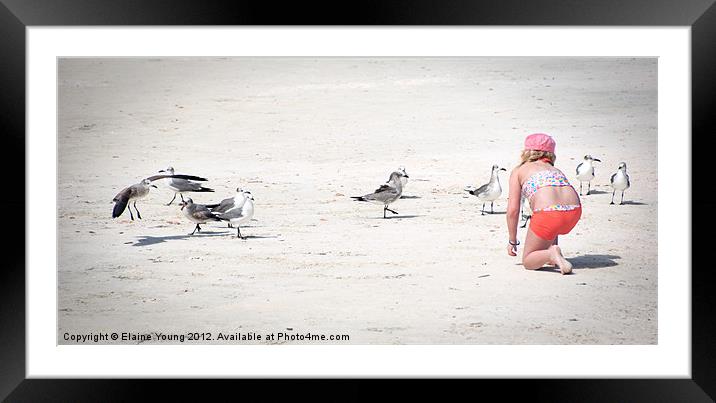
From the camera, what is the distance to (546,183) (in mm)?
9281

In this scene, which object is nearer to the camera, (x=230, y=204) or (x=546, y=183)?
(x=546, y=183)

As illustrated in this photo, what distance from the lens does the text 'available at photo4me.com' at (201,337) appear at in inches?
357

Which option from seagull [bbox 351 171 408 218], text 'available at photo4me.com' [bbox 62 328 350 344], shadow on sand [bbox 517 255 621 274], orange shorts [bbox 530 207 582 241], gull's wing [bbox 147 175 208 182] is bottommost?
text 'available at photo4me.com' [bbox 62 328 350 344]

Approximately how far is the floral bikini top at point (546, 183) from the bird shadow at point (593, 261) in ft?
1.69

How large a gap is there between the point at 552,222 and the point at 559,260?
12.9 inches

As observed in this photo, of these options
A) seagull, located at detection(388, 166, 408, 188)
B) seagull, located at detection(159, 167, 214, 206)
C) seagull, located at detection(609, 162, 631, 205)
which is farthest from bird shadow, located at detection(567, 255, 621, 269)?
seagull, located at detection(159, 167, 214, 206)

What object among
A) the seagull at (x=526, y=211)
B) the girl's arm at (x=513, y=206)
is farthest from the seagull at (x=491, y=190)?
the girl's arm at (x=513, y=206)

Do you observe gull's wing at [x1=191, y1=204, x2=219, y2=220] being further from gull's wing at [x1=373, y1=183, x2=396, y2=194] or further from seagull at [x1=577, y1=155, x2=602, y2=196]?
seagull at [x1=577, y1=155, x2=602, y2=196]

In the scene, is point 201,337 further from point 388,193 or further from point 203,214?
point 388,193

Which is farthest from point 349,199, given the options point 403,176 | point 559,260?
point 559,260

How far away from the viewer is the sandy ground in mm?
9172

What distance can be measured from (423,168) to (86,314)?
3.37 m

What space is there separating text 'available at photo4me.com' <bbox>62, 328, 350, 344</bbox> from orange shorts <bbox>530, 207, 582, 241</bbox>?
1.85 m

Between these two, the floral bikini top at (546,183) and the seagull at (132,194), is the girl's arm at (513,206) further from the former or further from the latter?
the seagull at (132,194)
